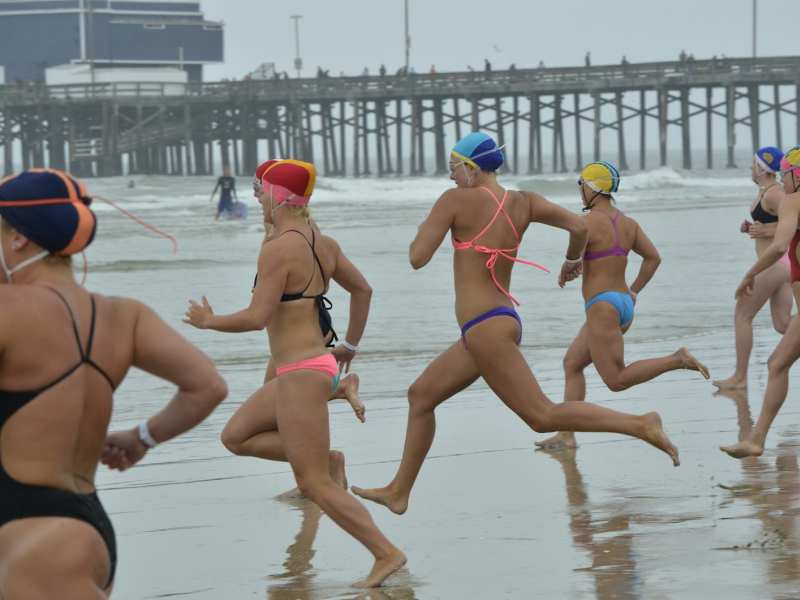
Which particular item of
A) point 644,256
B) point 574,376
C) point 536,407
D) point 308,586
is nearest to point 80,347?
point 308,586

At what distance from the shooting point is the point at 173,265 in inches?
734

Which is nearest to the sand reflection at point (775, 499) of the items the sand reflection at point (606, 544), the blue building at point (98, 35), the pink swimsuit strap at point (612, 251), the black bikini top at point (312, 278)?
the sand reflection at point (606, 544)

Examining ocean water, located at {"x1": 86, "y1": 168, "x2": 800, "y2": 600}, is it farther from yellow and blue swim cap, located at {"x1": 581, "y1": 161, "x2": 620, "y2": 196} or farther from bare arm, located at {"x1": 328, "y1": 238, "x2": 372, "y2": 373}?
yellow and blue swim cap, located at {"x1": 581, "y1": 161, "x2": 620, "y2": 196}

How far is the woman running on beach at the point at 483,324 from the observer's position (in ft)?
14.5

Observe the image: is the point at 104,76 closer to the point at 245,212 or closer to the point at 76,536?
the point at 245,212

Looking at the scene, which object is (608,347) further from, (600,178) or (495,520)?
(495,520)

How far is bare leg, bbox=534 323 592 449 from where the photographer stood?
20.0 feet

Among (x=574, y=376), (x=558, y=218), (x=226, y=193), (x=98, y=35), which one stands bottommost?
(x=226, y=193)

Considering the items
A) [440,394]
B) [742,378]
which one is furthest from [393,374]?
[440,394]

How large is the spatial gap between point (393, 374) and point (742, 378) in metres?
2.58

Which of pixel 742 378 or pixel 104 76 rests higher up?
pixel 104 76

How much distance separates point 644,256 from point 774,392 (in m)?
1.15

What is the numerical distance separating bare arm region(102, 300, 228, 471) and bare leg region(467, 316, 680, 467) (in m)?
1.93

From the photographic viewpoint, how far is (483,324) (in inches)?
176
